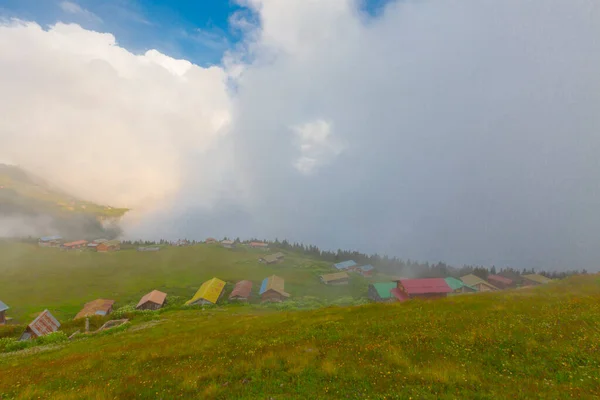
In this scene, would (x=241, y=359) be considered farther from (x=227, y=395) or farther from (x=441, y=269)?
(x=441, y=269)

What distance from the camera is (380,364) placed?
1207 cm

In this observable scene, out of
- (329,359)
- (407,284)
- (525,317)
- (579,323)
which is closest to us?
(329,359)

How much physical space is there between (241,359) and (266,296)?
3726 inches

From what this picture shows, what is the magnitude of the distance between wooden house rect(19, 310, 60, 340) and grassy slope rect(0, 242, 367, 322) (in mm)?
43793

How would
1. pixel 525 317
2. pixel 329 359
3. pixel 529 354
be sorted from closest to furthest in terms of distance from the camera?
pixel 529 354 < pixel 329 359 < pixel 525 317

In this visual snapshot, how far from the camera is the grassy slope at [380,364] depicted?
9.90m

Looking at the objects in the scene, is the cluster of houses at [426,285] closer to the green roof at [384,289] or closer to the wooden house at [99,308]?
the green roof at [384,289]

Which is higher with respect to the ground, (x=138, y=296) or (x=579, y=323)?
(x=579, y=323)

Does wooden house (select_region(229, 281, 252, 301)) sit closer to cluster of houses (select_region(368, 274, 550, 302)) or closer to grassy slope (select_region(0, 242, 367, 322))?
grassy slope (select_region(0, 242, 367, 322))

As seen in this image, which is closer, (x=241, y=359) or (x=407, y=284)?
(x=241, y=359)

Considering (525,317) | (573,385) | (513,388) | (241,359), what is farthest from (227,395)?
(525,317)

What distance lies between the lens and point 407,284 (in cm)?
7888

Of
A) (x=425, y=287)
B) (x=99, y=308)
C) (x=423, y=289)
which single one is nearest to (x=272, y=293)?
(x=423, y=289)

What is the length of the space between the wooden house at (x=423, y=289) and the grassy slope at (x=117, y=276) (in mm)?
36510
